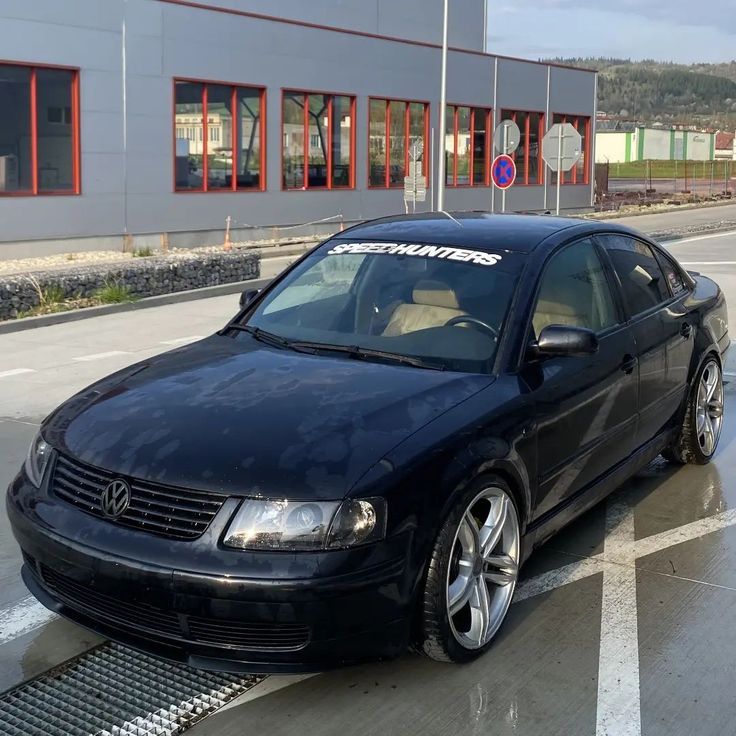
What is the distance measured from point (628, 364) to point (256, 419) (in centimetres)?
217

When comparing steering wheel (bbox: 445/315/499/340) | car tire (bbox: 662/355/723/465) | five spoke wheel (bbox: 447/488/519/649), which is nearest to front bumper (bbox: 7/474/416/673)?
five spoke wheel (bbox: 447/488/519/649)

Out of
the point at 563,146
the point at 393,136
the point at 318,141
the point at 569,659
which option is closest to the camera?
the point at 569,659

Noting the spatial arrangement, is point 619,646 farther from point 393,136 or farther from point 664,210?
point 664,210

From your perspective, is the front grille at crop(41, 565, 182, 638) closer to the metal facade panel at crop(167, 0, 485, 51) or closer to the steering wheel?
the steering wheel

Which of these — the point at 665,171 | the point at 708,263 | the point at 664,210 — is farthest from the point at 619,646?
the point at 665,171

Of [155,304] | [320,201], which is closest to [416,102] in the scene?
[320,201]

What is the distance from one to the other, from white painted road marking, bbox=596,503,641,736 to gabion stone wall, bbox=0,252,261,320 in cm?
894

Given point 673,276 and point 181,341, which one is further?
point 181,341

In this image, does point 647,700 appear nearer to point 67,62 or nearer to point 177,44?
point 67,62

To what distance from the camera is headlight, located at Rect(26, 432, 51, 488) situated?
4.00 m

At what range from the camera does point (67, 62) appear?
21641mm

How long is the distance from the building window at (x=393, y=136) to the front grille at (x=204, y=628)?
27053mm

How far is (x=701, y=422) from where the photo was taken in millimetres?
6445

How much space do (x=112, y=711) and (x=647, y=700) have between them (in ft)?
6.04
